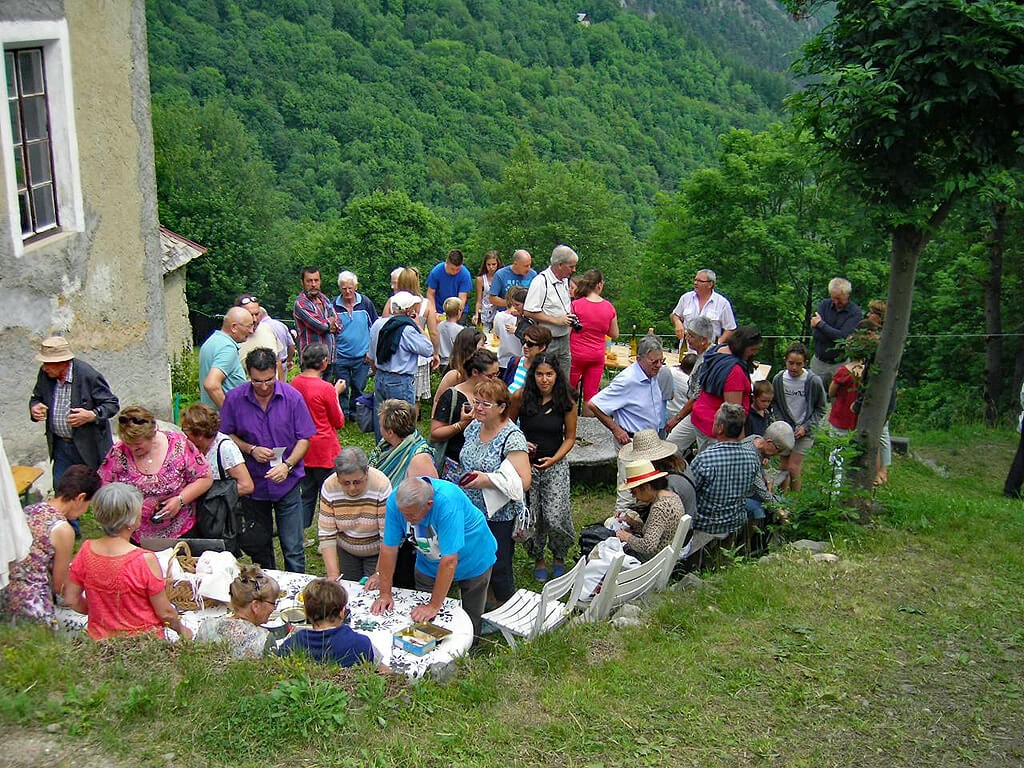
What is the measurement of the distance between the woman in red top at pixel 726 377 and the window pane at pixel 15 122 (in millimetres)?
5634

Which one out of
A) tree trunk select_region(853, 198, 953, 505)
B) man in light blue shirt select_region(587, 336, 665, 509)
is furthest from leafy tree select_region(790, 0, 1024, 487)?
man in light blue shirt select_region(587, 336, 665, 509)

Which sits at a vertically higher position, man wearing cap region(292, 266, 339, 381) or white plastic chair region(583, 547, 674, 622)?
man wearing cap region(292, 266, 339, 381)

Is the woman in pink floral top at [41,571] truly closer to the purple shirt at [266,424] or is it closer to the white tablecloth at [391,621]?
the white tablecloth at [391,621]

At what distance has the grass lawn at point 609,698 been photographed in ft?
13.0

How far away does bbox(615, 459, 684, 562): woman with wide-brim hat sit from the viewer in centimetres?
573

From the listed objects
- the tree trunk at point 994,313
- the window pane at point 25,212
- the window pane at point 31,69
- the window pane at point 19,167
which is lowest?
the tree trunk at point 994,313

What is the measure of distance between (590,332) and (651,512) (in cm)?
288

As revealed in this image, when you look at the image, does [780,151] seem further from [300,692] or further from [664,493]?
[300,692]

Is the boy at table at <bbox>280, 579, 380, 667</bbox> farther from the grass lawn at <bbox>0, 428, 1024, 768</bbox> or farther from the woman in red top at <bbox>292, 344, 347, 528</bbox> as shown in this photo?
the woman in red top at <bbox>292, 344, 347, 528</bbox>

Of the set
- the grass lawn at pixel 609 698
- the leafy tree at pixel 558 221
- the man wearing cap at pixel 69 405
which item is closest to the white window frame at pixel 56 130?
the man wearing cap at pixel 69 405

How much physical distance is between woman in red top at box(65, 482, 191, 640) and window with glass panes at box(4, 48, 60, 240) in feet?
12.2

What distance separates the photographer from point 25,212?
712 centimetres

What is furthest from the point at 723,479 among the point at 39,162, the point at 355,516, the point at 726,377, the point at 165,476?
the point at 39,162

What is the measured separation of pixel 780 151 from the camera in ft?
95.8
